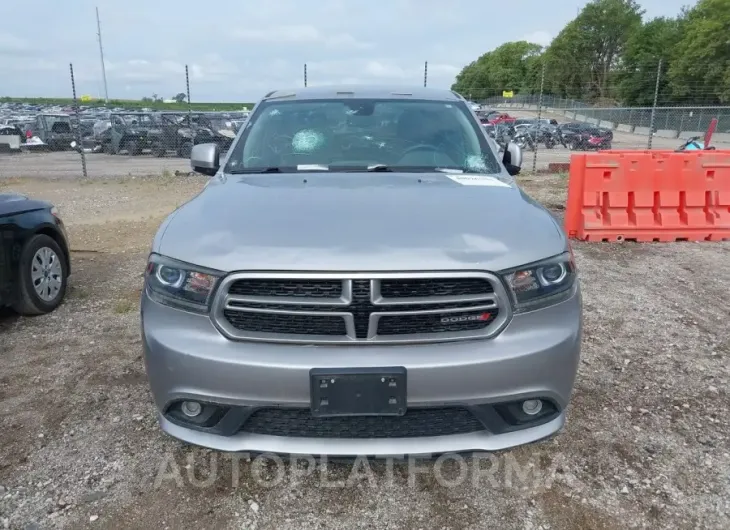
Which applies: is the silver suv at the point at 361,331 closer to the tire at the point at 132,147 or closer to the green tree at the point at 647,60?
the tire at the point at 132,147

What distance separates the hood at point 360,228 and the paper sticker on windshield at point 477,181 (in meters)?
0.04

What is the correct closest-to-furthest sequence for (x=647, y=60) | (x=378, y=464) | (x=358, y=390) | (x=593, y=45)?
1. (x=358, y=390)
2. (x=378, y=464)
3. (x=647, y=60)
4. (x=593, y=45)

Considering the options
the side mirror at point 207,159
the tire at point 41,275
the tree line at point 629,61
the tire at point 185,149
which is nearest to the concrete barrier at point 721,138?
the tree line at point 629,61

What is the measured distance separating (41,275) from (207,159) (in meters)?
2.03

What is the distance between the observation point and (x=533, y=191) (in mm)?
11781

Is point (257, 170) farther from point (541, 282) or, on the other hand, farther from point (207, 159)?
point (541, 282)

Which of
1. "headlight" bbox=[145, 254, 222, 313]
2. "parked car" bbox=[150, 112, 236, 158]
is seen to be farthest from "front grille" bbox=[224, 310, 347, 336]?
"parked car" bbox=[150, 112, 236, 158]

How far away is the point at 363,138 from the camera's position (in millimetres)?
3572

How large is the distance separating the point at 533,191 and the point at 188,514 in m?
10.5

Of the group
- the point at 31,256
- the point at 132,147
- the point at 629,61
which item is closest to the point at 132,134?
the point at 132,147

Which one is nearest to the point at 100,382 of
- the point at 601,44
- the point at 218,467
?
the point at 218,467

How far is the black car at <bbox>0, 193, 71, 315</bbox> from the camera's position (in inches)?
170

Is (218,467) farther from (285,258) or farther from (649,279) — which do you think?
(649,279)

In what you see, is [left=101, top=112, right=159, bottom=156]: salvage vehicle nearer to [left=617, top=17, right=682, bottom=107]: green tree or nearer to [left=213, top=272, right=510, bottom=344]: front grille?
[left=213, top=272, right=510, bottom=344]: front grille
